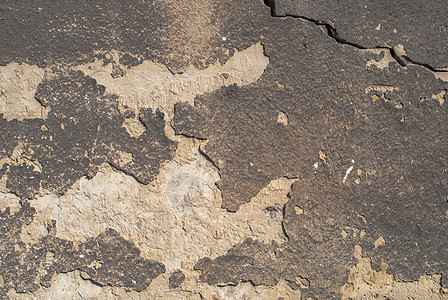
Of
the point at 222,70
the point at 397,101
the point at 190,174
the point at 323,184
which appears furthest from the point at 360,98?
the point at 190,174

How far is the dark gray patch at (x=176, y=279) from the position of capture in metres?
1.15

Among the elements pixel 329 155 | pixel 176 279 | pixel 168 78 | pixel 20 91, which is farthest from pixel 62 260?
pixel 329 155

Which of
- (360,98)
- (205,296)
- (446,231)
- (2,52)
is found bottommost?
(205,296)

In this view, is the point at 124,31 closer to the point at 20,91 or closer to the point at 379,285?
the point at 20,91

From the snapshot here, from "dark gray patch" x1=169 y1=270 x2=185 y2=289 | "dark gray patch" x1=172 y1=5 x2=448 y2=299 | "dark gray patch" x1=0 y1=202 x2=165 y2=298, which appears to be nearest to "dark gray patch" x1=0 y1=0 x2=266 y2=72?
"dark gray patch" x1=172 y1=5 x2=448 y2=299

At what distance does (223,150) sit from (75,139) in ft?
1.53

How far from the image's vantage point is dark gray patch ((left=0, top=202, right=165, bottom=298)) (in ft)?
3.56

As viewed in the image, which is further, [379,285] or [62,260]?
[379,285]

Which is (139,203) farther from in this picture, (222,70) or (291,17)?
(291,17)

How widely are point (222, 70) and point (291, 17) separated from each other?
0.30 m

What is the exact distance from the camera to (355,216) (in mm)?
1210

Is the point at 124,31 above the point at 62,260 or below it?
above

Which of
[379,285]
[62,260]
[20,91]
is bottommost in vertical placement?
[379,285]

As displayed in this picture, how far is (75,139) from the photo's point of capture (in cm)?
110
